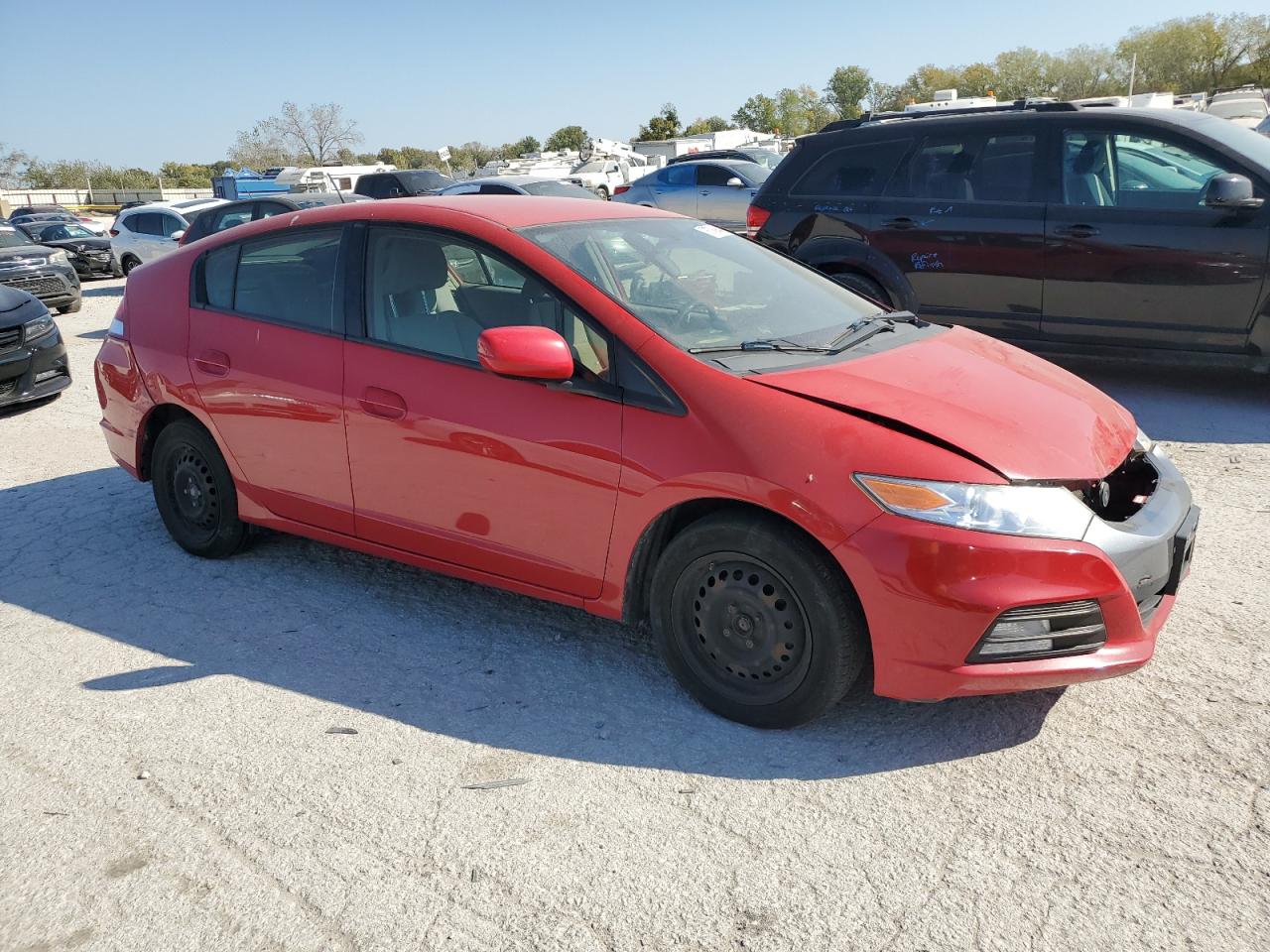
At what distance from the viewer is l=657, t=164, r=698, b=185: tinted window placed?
64.3 ft

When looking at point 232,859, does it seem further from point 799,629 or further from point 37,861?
point 799,629

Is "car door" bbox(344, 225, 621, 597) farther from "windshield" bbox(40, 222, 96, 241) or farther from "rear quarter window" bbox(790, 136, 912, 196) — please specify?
"windshield" bbox(40, 222, 96, 241)

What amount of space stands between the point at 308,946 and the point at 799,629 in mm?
1581

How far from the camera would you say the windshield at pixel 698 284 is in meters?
3.60

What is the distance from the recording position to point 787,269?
4.40m

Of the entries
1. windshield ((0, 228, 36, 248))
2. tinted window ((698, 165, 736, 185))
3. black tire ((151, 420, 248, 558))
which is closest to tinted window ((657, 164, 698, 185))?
tinted window ((698, 165, 736, 185))

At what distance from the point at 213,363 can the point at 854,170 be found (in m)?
5.18

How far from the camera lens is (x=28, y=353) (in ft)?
27.3

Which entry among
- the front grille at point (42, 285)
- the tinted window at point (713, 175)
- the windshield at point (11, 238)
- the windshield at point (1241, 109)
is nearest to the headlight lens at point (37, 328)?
the front grille at point (42, 285)

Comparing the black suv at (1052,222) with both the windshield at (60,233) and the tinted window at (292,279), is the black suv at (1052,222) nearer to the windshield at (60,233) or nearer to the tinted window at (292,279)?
the tinted window at (292,279)

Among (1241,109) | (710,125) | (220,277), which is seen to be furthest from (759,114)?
(220,277)

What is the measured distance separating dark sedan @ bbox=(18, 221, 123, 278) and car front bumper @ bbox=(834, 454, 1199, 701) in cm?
2149

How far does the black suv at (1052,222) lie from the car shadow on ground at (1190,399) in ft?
1.36

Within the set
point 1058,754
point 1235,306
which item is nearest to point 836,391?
point 1058,754
